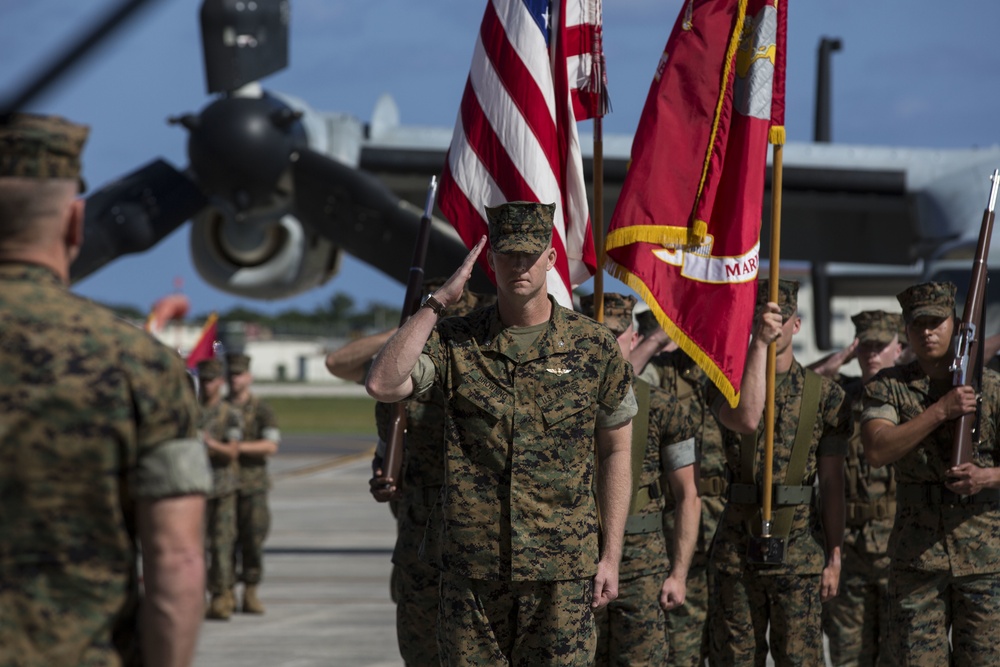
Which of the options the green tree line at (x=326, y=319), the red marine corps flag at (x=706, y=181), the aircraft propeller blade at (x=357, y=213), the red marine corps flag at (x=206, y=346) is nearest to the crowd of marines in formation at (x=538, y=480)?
the red marine corps flag at (x=706, y=181)

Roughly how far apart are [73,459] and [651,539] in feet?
11.5

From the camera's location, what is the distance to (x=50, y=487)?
2.53 meters

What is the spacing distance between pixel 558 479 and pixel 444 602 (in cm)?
53

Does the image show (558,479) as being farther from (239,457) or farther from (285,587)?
(285,587)

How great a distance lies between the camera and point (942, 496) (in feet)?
18.7

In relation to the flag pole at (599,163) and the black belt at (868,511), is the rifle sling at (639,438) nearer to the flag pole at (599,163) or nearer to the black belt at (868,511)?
the flag pole at (599,163)

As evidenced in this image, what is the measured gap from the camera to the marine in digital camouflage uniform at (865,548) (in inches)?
294

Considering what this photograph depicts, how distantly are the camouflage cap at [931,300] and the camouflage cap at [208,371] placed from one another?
6.40 metres

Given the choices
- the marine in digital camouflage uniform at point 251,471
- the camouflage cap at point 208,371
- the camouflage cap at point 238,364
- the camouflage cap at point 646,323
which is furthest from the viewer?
the camouflage cap at point 238,364

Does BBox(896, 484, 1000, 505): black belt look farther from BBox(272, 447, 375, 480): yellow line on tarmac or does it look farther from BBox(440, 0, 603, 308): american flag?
BBox(272, 447, 375, 480): yellow line on tarmac

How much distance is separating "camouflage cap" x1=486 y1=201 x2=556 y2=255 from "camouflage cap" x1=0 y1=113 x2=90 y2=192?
1890 millimetres

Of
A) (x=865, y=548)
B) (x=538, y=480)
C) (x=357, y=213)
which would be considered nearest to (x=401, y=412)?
(x=538, y=480)

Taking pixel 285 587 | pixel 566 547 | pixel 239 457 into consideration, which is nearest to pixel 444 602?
pixel 566 547

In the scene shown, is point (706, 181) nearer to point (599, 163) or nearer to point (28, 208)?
point (599, 163)
